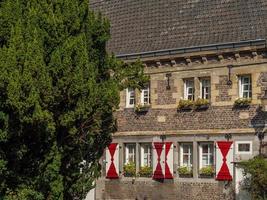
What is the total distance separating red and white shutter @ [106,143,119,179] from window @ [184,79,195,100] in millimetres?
3516

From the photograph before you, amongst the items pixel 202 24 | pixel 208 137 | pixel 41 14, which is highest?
pixel 202 24

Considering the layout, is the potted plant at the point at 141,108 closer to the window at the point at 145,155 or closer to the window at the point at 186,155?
the window at the point at 145,155

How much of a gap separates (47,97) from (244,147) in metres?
9.69

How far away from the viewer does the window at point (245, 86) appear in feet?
79.5

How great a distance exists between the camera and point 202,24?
2611 centimetres

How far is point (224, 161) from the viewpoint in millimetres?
24406

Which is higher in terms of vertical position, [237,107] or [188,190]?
[237,107]

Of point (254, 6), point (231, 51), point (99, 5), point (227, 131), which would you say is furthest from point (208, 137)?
point (99, 5)

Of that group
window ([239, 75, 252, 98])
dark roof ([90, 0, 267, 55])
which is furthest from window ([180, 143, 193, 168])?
dark roof ([90, 0, 267, 55])

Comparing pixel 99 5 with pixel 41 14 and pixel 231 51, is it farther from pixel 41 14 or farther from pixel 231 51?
pixel 41 14

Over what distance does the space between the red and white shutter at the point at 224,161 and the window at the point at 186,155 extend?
1.33 meters

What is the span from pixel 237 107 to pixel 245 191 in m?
2.72

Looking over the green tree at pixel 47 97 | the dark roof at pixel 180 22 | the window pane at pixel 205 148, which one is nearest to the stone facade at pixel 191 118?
the window pane at pixel 205 148

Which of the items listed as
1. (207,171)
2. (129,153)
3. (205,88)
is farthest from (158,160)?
(205,88)
